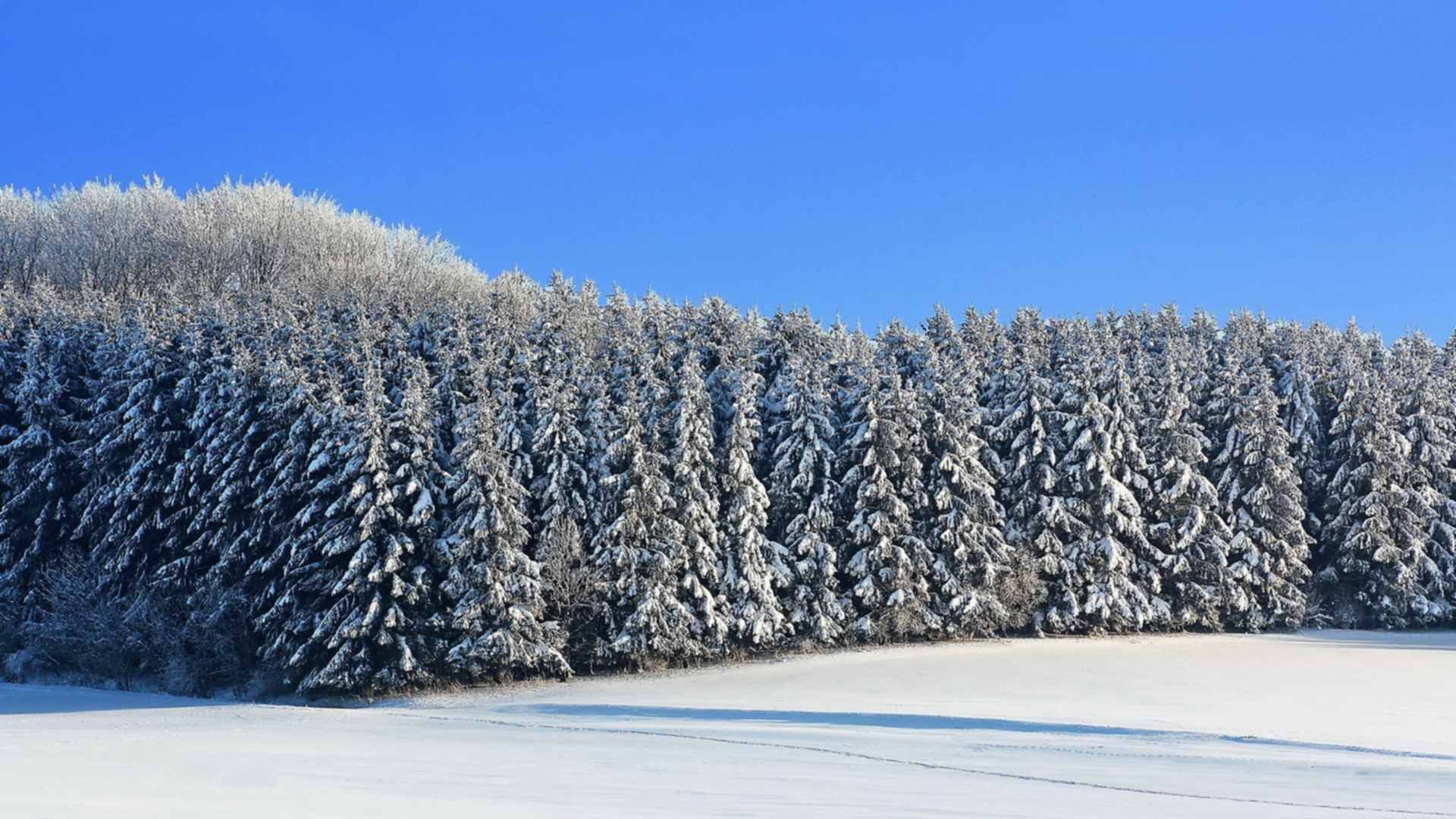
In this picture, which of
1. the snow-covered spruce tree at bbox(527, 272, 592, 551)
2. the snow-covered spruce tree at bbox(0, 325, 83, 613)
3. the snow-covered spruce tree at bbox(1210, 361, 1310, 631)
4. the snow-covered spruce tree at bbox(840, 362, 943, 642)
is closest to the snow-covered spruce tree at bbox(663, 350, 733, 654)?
the snow-covered spruce tree at bbox(527, 272, 592, 551)

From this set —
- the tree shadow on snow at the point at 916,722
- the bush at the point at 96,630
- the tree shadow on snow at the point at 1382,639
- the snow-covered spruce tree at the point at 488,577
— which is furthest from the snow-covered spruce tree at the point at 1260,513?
the bush at the point at 96,630

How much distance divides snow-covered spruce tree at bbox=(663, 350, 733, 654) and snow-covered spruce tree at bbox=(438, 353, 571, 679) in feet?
14.5

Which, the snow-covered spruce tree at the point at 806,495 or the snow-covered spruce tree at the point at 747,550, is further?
the snow-covered spruce tree at the point at 806,495

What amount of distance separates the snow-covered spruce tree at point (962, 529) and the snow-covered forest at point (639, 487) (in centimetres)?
13

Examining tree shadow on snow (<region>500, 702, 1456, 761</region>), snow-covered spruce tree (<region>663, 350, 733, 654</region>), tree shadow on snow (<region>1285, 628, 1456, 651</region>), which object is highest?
snow-covered spruce tree (<region>663, 350, 733, 654</region>)

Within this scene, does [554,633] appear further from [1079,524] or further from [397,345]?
[1079,524]

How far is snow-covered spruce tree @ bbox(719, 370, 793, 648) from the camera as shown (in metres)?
35.3

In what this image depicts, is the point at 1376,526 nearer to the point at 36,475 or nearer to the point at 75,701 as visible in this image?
the point at 75,701

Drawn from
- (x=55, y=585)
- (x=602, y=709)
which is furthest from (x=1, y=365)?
(x=602, y=709)

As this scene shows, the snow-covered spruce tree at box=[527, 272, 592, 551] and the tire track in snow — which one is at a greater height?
the snow-covered spruce tree at box=[527, 272, 592, 551]

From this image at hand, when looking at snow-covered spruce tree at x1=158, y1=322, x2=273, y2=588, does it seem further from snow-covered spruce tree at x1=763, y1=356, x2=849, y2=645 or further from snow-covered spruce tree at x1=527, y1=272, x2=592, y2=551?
snow-covered spruce tree at x1=763, y1=356, x2=849, y2=645

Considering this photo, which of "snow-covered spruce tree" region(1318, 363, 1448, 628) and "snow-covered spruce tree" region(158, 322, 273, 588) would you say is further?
"snow-covered spruce tree" region(1318, 363, 1448, 628)

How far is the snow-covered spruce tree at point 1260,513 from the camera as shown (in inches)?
1688

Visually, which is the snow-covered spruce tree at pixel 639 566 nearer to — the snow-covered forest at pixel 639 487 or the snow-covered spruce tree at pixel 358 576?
the snow-covered forest at pixel 639 487
